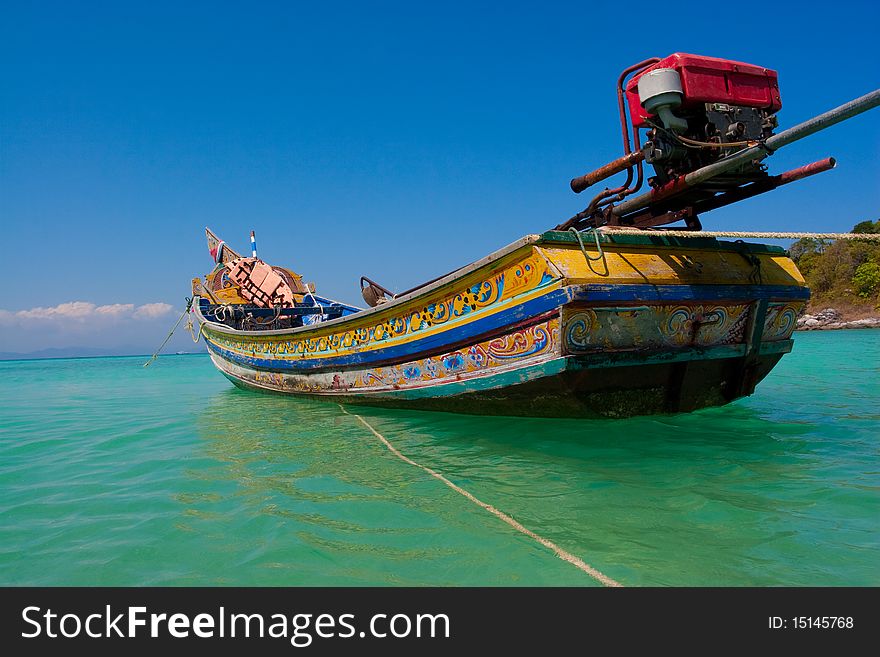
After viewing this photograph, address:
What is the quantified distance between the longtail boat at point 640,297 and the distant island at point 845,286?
4939 cm

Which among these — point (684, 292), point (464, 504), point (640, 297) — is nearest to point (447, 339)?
point (640, 297)

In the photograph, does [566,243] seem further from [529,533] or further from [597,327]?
[529,533]

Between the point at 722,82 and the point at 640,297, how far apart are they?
1766mm

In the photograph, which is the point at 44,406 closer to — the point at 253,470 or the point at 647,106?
the point at 253,470

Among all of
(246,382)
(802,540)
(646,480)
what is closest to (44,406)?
(246,382)

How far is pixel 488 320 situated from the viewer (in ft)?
14.3

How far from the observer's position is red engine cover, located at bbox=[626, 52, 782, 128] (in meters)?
3.83

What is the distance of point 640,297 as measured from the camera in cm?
391

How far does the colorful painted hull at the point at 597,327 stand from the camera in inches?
153

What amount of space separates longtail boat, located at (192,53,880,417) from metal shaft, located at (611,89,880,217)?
0.5 inches

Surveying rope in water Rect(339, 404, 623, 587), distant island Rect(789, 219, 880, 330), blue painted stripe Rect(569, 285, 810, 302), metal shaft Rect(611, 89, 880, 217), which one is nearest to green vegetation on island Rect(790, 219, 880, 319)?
distant island Rect(789, 219, 880, 330)

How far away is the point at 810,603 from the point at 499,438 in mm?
2806

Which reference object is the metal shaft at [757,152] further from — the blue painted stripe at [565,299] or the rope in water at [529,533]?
the rope in water at [529,533]

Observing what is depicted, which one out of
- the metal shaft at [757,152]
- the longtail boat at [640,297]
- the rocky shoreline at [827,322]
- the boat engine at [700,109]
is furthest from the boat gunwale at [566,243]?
the rocky shoreline at [827,322]
